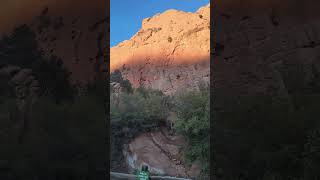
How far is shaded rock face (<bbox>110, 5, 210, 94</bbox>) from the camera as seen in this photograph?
18.4m

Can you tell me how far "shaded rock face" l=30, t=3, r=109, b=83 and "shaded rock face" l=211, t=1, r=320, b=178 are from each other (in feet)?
2.96

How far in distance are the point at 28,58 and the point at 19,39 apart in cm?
16

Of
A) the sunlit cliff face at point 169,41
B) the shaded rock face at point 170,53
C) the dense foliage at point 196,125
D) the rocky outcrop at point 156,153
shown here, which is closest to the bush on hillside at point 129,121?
the rocky outcrop at point 156,153

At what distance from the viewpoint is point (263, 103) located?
8.31 ft

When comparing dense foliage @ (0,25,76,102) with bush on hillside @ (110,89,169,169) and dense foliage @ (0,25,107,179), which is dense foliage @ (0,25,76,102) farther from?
bush on hillside @ (110,89,169,169)

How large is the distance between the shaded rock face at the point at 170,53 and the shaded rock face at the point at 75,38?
14.6 m

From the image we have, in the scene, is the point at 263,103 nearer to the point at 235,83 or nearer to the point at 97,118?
the point at 235,83

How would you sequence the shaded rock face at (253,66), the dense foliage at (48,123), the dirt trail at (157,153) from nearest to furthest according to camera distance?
the shaded rock face at (253,66)
the dense foliage at (48,123)
the dirt trail at (157,153)

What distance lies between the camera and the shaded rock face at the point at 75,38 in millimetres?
2770

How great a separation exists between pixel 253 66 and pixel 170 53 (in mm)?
17297

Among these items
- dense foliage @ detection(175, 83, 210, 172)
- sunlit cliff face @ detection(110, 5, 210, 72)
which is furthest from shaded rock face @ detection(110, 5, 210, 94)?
dense foliage @ detection(175, 83, 210, 172)

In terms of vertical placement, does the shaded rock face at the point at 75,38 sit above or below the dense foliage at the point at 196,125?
above

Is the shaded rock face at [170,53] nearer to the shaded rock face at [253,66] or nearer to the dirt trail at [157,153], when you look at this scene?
the dirt trail at [157,153]

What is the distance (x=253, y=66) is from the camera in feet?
8.46
